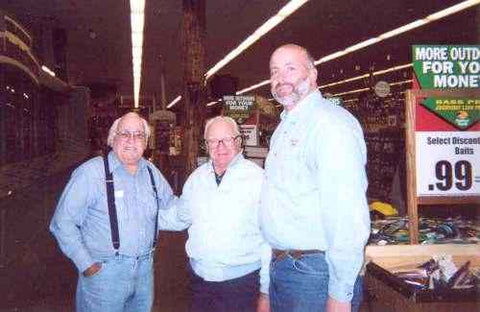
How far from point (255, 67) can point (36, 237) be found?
15.7m

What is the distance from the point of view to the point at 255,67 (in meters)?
22.8

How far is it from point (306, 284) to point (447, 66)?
7.63 feet

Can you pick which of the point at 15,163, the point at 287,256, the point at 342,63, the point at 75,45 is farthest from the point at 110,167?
the point at 342,63

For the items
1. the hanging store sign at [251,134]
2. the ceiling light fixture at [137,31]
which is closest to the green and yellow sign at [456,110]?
the hanging store sign at [251,134]

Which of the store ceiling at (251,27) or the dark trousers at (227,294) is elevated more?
the store ceiling at (251,27)

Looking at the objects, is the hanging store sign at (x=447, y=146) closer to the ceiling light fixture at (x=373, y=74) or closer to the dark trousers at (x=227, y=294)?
the dark trousers at (x=227, y=294)

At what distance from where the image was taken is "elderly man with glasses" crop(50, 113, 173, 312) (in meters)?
3.09

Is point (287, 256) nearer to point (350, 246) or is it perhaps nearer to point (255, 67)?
point (350, 246)

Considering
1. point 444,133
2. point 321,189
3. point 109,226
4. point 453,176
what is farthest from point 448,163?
point 109,226

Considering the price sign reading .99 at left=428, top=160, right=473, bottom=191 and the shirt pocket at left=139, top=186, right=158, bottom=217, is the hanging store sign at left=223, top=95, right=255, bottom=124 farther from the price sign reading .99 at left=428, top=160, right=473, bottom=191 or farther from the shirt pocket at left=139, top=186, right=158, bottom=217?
the shirt pocket at left=139, top=186, right=158, bottom=217

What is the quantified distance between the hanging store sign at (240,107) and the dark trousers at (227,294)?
22.3 ft

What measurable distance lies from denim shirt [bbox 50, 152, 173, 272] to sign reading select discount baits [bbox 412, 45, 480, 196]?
1977 millimetres

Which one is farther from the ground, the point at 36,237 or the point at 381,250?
the point at 381,250

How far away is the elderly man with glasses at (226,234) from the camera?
3.08 m
